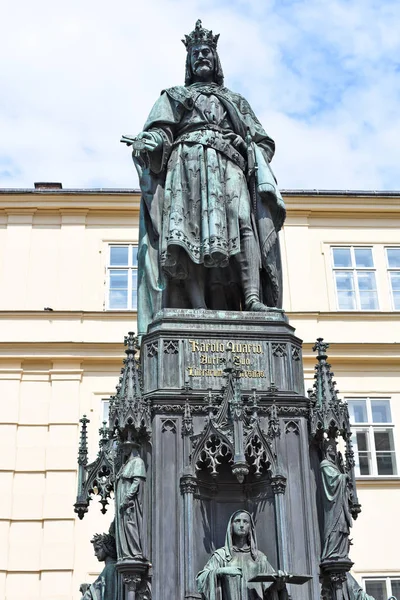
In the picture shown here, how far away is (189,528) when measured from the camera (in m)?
8.51

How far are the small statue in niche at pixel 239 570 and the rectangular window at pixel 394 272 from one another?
1810 centimetres

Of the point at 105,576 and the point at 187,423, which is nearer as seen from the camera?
the point at 187,423

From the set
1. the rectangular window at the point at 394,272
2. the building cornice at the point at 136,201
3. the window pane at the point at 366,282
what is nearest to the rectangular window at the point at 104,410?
the building cornice at the point at 136,201

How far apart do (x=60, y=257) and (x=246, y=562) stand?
59.8 feet

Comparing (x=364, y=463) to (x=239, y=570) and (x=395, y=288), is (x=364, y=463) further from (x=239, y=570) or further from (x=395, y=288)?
(x=239, y=570)

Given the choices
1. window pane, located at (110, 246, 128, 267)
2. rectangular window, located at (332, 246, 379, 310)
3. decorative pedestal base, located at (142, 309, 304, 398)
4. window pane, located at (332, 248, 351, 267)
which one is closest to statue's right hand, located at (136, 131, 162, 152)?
decorative pedestal base, located at (142, 309, 304, 398)

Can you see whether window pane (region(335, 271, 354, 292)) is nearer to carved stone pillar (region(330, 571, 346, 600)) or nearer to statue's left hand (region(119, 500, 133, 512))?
carved stone pillar (region(330, 571, 346, 600))

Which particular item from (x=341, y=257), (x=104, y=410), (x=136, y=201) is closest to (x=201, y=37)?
(x=104, y=410)

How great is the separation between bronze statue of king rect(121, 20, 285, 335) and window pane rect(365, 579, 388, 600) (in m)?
12.9

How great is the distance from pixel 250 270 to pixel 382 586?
44.3ft

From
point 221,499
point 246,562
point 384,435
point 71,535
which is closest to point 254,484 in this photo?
point 221,499

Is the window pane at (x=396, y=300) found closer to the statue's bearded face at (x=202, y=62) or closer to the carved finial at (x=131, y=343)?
the statue's bearded face at (x=202, y=62)

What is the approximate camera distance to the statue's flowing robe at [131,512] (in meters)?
8.45

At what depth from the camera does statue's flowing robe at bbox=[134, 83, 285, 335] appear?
10.4 meters
